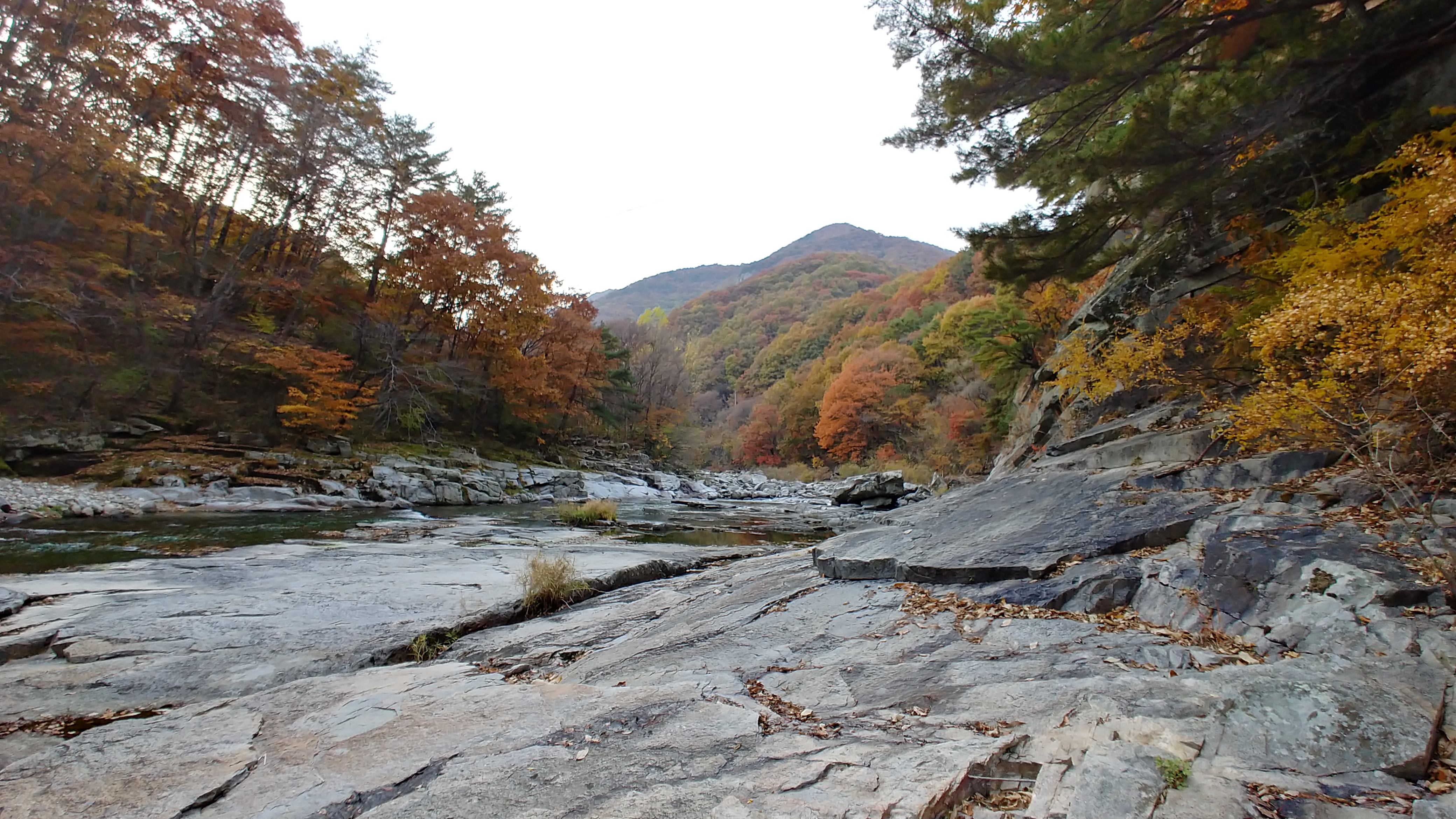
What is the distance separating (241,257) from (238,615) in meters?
17.7

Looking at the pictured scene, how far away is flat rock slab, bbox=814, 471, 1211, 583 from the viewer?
163 inches

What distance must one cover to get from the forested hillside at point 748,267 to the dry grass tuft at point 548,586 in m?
106

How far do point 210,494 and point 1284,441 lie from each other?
17723 millimetres

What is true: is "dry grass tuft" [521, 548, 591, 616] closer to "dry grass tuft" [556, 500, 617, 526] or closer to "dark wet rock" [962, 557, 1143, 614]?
"dark wet rock" [962, 557, 1143, 614]

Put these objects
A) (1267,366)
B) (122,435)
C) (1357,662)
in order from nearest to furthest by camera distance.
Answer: (1357,662) → (1267,366) → (122,435)

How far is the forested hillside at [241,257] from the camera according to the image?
13039 mm

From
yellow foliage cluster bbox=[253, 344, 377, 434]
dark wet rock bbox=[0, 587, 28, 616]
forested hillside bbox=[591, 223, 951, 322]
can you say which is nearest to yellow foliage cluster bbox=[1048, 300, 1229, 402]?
dark wet rock bbox=[0, 587, 28, 616]

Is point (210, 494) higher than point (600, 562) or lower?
higher

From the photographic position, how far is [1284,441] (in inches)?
173

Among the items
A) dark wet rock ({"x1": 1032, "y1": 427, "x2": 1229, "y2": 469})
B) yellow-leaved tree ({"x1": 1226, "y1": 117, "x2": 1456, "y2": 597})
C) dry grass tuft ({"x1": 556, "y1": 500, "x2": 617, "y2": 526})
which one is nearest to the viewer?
yellow-leaved tree ({"x1": 1226, "y1": 117, "x2": 1456, "y2": 597})

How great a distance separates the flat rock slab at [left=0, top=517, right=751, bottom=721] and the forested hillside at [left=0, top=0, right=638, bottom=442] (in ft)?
38.0

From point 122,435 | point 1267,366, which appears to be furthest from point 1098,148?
point 122,435

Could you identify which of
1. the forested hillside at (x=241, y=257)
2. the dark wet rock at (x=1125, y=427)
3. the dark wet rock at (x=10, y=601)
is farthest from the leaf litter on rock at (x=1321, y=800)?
the forested hillside at (x=241, y=257)

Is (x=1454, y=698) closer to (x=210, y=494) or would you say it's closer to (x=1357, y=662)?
(x=1357, y=662)
